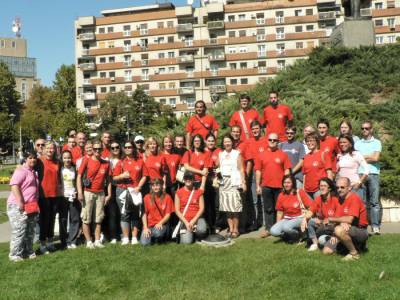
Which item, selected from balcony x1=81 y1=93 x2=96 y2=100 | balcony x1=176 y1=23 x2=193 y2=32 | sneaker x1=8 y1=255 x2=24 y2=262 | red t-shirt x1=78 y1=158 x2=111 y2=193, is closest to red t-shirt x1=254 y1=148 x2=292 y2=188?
red t-shirt x1=78 y1=158 x2=111 y2=193

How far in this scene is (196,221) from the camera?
8.27 metres

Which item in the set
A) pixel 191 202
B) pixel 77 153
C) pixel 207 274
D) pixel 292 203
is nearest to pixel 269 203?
pixel 292 203

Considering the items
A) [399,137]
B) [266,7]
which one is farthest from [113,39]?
[399,137]

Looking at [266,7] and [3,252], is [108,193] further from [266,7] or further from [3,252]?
[266,7]

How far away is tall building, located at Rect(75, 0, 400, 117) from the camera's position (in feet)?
221

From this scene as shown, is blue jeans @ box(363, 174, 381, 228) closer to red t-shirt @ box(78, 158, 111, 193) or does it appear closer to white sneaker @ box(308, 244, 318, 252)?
white sneaker @ box(308, 244, 318, 252)

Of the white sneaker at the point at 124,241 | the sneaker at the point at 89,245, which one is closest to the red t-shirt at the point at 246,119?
the white sneaker at the point at 124,241

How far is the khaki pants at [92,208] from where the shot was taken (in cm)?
832

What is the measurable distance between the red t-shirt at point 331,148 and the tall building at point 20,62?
14116cm

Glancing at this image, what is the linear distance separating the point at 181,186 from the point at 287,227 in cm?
221

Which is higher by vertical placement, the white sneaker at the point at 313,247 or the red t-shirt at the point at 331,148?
the red t-shirt at the point at 331,148

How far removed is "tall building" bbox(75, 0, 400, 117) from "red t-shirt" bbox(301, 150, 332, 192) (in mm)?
58057

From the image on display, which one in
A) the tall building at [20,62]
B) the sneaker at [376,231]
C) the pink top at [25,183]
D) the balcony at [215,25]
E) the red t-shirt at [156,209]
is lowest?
the sneaker at [376,231]

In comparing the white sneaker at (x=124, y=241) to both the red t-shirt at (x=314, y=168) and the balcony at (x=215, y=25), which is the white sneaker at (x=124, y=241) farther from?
the balcony at (x=215, y=25)
